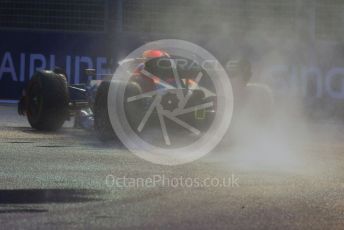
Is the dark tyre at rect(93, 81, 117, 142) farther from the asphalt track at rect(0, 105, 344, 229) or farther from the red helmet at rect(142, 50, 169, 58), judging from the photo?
the red helmet at rect(142, 50, 169, 58)

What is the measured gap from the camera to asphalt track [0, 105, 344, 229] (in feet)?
22.2

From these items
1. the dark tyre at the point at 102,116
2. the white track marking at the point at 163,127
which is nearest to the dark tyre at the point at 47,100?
the dark tyre at the point at 102,116

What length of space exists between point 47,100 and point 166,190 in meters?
5.93

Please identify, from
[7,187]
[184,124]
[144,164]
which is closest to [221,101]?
[184,124]

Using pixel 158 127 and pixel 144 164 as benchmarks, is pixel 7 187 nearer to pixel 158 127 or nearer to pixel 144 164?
pixel 144 164

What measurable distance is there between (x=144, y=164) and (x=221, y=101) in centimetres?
263

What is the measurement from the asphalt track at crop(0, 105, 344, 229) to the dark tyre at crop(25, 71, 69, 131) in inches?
58.2

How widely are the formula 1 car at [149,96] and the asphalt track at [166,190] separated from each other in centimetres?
48

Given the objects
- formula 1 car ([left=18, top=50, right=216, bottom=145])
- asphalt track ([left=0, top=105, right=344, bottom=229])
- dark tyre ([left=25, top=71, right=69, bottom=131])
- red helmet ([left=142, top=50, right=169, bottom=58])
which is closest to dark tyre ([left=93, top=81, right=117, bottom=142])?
formula 1 car ([left=18, top=50, right=216, bottom=145])

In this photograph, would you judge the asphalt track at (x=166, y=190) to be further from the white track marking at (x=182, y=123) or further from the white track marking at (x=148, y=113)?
the white track marking at (x=182, y=123)

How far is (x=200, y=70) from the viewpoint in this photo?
12883mm

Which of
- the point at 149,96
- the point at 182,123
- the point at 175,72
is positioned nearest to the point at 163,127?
the point at 182,123

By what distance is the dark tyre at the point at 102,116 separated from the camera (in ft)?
41.5

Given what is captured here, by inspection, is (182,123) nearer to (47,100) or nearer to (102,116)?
(102,116)
